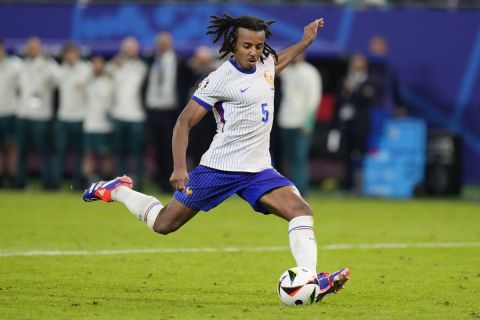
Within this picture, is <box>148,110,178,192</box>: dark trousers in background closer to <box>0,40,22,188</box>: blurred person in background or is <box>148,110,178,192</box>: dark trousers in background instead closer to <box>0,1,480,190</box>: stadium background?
<box>0,40,22,188</box>: blurred person in background

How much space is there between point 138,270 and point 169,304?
2.09m

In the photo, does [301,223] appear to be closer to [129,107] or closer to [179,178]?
[179,178]

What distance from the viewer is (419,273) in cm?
1038

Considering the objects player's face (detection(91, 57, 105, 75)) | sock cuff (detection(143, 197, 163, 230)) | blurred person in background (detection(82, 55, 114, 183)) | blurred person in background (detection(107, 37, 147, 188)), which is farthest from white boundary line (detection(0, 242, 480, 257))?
blurred person in background (detection(82, 55, 114, 183))

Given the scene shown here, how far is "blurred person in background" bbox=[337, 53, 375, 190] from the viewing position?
66.0 ft

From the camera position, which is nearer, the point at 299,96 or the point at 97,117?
the point at 299,96

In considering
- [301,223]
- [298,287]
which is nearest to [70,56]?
[301,223]

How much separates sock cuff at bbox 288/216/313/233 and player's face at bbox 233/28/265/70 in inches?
46.7

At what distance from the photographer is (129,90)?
20500 mm

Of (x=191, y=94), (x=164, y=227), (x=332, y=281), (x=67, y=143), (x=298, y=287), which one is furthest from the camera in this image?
(x=67, y=143)

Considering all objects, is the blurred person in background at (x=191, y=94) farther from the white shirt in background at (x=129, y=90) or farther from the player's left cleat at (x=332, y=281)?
the player's left cleat at (x=332, y=281)

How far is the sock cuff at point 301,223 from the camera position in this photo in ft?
27.6

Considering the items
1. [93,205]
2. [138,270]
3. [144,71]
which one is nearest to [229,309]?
[138,270]

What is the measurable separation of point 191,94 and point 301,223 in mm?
11731
